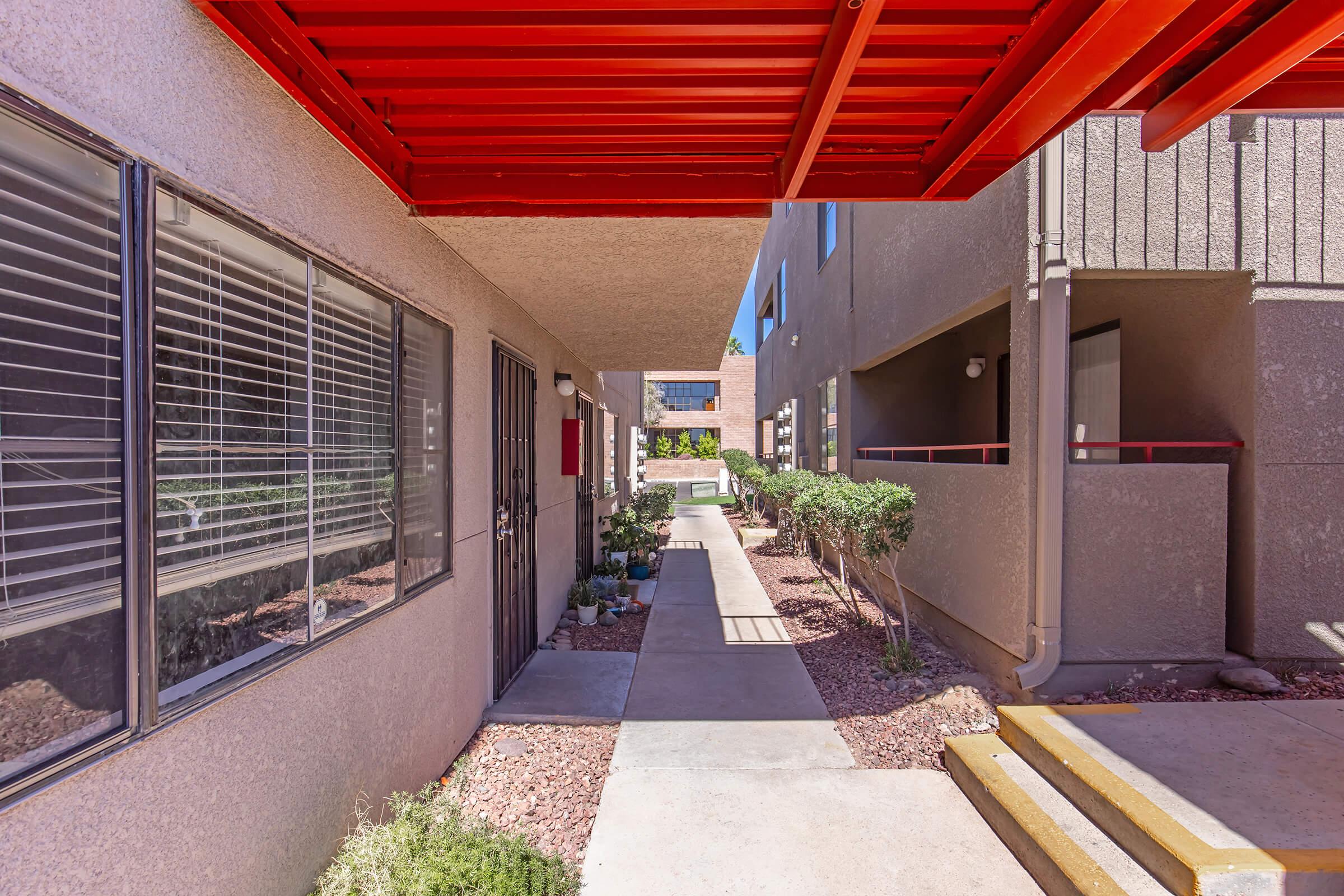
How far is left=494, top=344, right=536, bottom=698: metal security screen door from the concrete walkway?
1069 mm

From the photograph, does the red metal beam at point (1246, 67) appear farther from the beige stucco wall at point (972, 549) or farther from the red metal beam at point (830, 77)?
the beige stucco wall at point (972, 549)

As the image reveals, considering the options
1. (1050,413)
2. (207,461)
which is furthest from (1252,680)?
(207,461)

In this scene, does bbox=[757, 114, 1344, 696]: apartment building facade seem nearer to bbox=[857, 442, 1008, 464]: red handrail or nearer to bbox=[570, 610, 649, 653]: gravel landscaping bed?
bbox=[857, 442, 1008, 464]: red handrail

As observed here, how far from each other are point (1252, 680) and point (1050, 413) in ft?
7.22

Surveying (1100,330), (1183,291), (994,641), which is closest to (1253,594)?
(994,641)

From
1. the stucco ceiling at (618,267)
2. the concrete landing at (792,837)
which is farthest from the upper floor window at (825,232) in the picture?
the concrete landing at (792,837)

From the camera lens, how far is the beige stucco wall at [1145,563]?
14.2 ft

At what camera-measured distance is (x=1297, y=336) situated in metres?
4.31

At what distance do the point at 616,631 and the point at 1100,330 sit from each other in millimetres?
5783

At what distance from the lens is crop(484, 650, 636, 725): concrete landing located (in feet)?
14.2

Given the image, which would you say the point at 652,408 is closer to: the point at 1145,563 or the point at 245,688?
the point at 1145,563

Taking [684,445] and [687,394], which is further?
[687,394]

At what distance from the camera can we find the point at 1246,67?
7.41 ft

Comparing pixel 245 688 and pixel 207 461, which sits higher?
pixel 207 461
